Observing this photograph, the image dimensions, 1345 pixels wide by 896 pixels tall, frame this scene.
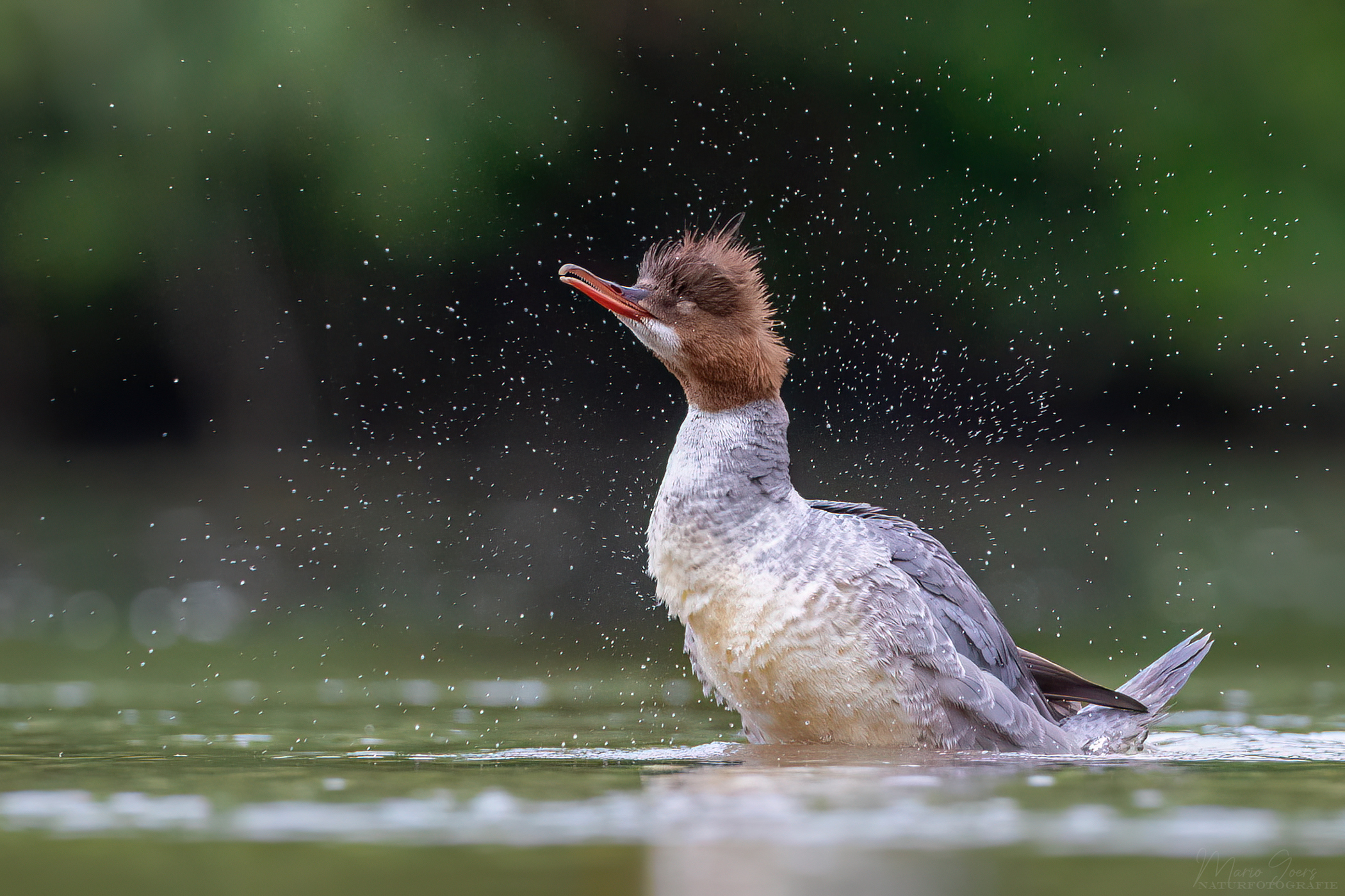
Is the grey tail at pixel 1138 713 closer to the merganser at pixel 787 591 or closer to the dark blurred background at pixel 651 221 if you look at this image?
the merganser at pixel 787 591

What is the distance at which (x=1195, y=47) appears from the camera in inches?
Answer: 788

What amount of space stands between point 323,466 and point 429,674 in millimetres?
12200

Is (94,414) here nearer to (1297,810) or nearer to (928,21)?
(928,21)

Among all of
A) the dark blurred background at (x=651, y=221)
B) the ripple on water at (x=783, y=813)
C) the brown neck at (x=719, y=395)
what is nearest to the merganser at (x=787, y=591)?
the brown neck at (x=719, y=395)

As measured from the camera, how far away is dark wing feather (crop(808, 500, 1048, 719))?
5.67 meters

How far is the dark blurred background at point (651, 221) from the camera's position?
59.6 feet

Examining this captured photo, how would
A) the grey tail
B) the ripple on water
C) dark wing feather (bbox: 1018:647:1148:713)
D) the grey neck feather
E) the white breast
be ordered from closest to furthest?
1. the ripple on water
2. the white breast
3. the grey neck feather
4. dark wing feather (bbox: 1018:647:1148:713)
5. the grey tail

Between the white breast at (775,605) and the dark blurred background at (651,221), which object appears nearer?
the white breast at (775,605)

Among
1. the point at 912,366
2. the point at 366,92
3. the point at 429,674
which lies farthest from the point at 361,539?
the point at 912,366

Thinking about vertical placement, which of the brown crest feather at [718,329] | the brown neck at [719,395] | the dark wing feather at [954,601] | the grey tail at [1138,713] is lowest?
the grey tail at [1138,713]

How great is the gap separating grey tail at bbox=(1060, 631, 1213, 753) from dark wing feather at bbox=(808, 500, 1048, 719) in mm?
211

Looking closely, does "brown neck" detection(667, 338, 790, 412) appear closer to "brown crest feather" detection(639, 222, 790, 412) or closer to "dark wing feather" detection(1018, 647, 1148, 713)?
"brown crest feather" detection(639, 222, 790, 412)

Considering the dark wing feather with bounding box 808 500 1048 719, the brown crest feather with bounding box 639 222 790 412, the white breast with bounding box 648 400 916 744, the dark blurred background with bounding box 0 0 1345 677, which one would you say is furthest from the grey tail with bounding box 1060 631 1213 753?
the dark blurred background with bounding box 0 0 1345 677

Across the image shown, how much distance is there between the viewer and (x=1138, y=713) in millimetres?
6008
